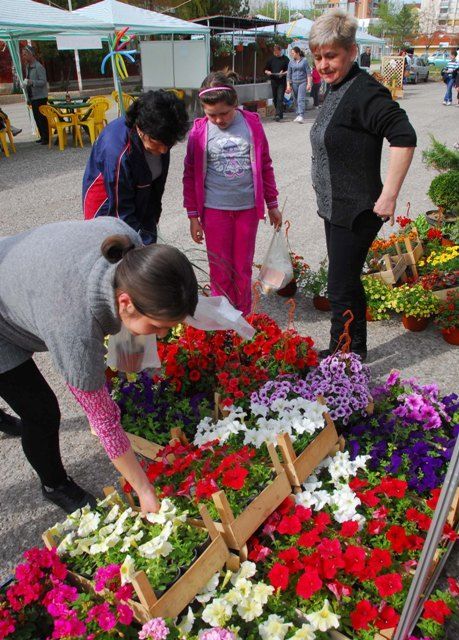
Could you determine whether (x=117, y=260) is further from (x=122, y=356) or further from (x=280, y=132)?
(x=280, y=132)

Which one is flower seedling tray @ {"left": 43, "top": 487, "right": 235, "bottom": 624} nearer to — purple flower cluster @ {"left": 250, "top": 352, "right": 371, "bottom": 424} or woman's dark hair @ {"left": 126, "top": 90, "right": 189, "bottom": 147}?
purple flower cluster @ {"left": 250, "top": 352, "right": 371, "bottom": 424}

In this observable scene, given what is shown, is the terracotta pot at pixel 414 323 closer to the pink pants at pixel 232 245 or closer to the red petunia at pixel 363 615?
the pink pants at pixel 232 245

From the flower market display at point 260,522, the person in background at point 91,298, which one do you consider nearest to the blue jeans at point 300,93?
the flower market display at point 260,522

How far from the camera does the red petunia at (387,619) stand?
1.61 meters

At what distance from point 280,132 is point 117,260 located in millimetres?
11754

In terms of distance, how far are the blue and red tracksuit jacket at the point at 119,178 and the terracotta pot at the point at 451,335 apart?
213 centimetres

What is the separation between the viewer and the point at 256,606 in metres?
1.61

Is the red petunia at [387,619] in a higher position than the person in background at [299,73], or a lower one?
higher

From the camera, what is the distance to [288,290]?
4305 millimetres

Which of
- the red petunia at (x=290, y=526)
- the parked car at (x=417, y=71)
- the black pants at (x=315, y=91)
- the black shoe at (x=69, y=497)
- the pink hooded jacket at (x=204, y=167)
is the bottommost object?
the parked car at (x=417, y=71)

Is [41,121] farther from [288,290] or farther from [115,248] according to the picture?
[115,248]

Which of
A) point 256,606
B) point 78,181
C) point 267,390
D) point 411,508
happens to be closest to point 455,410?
point 411,508

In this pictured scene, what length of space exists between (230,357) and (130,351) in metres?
0.68

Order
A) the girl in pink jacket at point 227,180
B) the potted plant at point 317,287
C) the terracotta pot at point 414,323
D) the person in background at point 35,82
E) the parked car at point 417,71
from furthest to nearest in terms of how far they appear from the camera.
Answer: the parked car at point 417,71 < the person in background at point 35,82 < the potted plant at point 317,287 < the terracotta pot at point 414,323 < the girl in pink jacket at point 227,180
